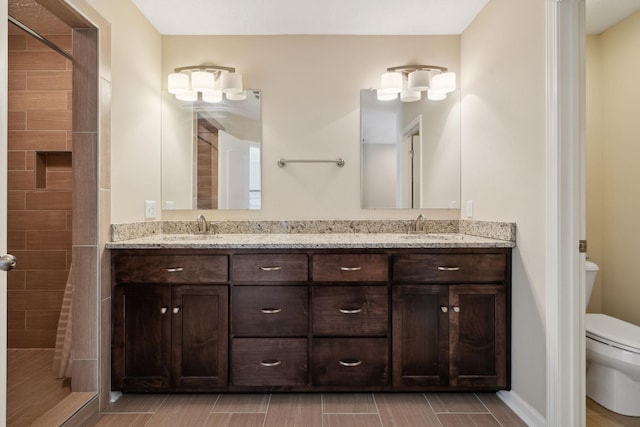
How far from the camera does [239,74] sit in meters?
2.62

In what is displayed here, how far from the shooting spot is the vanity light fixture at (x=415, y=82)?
260 centimetres

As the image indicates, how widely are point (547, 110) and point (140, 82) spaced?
2288 millimetres

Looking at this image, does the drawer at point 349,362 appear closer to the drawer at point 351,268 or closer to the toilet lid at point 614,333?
the drawer at point 351,268

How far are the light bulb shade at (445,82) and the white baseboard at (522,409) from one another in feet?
6.32

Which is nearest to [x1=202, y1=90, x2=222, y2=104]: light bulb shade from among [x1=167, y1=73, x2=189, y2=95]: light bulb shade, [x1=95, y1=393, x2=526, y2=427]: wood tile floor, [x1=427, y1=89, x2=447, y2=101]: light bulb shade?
[x1=167, y1=73, x2=189, y2=95]: light bulb shade

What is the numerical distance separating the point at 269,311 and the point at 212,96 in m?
1.57

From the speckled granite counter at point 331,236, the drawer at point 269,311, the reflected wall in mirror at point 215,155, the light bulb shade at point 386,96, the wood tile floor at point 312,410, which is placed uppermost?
the light bulb shade at point 386,96

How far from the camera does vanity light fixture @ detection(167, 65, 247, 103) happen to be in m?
2.58

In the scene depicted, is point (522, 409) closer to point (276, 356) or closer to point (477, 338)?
point (477, 338)

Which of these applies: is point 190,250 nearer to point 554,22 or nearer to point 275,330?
point 275,330

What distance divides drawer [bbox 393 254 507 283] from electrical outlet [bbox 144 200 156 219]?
1.61m

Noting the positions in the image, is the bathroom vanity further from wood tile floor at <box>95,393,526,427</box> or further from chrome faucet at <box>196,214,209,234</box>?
chrome faucet at <box>196,214,209,234</box>

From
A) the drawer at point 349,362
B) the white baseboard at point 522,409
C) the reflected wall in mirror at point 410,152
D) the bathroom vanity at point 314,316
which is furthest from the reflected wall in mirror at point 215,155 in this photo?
the white baseboard at point 522,409

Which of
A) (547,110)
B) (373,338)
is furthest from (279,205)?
(547,110)
